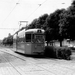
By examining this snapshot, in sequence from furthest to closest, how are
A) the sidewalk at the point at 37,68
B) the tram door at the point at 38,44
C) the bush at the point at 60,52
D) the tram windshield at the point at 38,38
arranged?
the tram windshield at the point at 38,38, the tram door at the point at 38,44, the bush at the point at 60,52, the sidewalk at the point at 37,68

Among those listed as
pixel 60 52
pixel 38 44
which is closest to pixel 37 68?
pixel 60 52

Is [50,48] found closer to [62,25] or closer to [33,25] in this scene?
[62,25]

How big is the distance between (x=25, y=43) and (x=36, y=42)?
1388mm

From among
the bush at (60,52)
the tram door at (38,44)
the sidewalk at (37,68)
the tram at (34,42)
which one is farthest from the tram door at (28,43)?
the sidewalk at (37,68)

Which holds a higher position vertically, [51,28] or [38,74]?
[51,28]

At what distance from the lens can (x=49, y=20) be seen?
5166cm

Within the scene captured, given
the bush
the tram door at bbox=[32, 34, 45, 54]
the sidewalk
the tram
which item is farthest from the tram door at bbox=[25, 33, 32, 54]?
the sidewalk

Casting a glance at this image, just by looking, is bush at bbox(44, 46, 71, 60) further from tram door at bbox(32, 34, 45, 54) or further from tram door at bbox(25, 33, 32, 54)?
tram door at bbox(25, 33, 32, 54)

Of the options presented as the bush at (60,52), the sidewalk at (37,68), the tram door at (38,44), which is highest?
the tram door at (38,44)

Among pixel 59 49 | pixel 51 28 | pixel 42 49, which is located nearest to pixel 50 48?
pixel 42 49

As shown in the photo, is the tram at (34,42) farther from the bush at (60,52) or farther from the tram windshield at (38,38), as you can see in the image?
the bush at (60,52)

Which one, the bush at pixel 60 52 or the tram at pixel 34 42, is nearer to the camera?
the bush at pixel 60 52

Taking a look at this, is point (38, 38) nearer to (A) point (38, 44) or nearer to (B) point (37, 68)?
(A) point (38, 44)

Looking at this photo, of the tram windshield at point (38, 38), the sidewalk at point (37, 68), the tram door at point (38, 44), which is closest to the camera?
the sidewalk at point (37, 68)
